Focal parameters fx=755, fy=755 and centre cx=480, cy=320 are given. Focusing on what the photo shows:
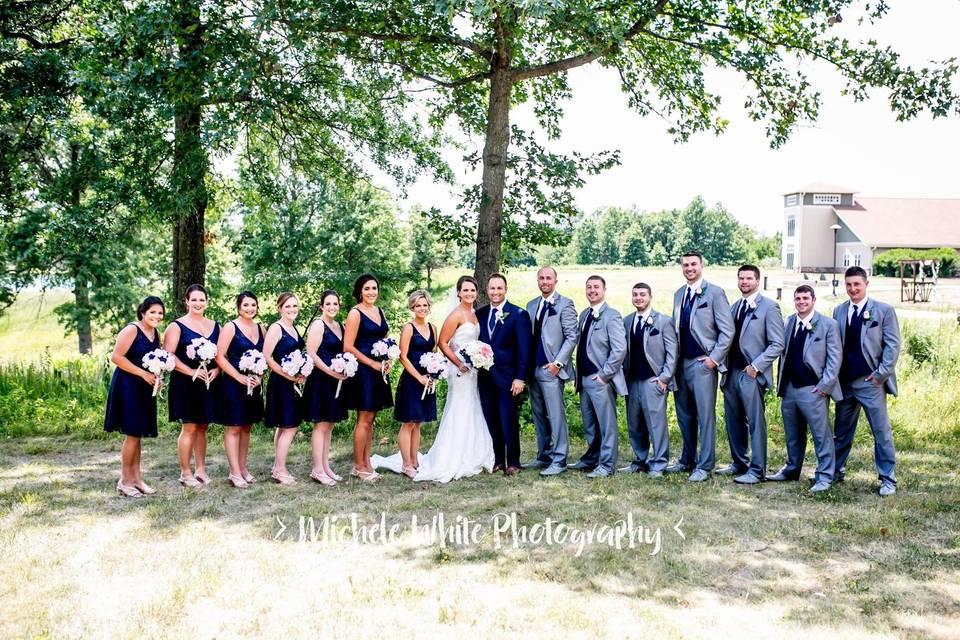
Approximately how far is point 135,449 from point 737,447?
6.04m

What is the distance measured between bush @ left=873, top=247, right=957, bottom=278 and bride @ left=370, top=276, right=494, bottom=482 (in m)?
44.7

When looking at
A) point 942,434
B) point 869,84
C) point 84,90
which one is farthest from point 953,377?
point 84,90

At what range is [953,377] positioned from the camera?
1185 cm

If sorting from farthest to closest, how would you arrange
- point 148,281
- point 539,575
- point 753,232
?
1. point 753,232
2. point 148,281
3. point 539,575

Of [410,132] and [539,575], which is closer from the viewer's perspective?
[539,575]

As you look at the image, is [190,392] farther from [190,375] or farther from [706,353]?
[706,353]

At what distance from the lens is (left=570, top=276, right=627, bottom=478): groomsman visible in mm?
7746

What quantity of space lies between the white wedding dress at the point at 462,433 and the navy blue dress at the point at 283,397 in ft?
4.45

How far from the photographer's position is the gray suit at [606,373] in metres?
7.74

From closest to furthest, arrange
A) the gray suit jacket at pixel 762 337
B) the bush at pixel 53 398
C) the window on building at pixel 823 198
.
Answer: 1. the gray suit jacket at pixel 762 337
2. the bush at pixel 53 398
3. the window on building at pixel 823 198

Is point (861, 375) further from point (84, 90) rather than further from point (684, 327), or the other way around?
point (84, 90)

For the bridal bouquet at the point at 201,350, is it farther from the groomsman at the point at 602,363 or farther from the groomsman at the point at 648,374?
the groomsman at the point at 648,374

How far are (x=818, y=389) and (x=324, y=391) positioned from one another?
15.7 feet

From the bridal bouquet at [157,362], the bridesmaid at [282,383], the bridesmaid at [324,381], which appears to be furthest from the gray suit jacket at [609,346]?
the bridal bouquet at [157,362]
